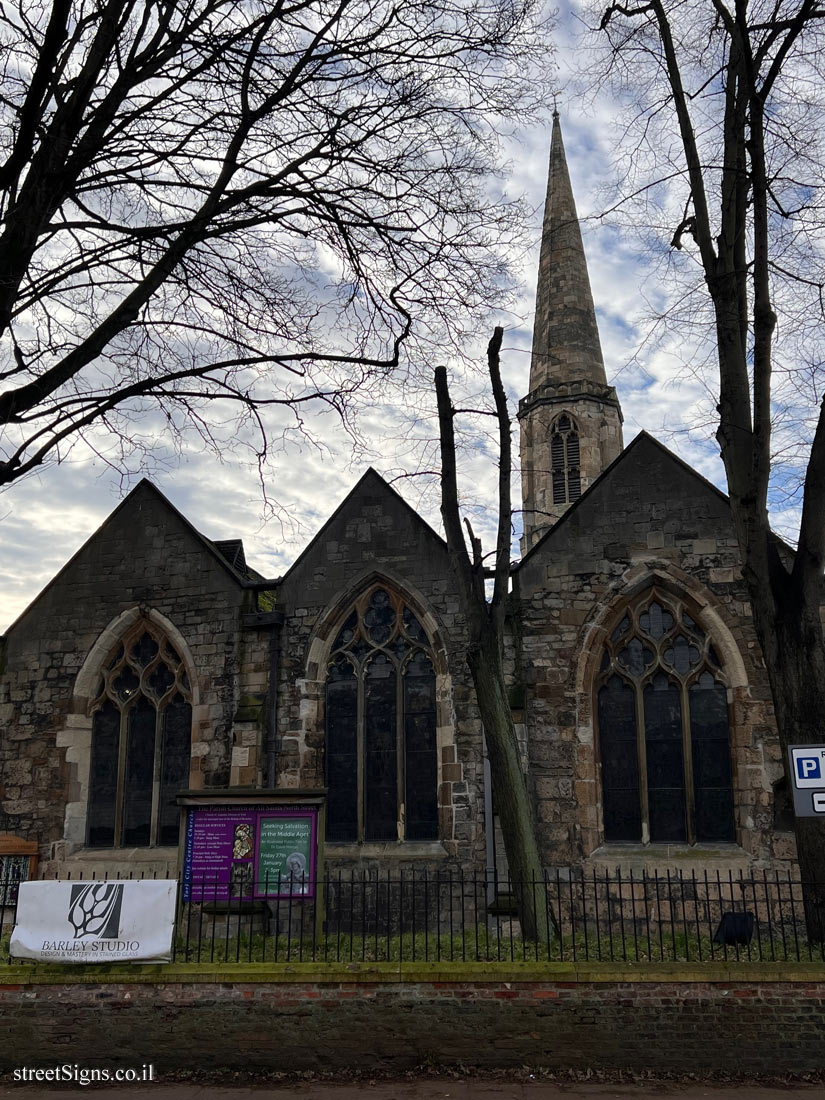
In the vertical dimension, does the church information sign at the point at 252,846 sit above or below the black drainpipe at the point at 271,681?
below

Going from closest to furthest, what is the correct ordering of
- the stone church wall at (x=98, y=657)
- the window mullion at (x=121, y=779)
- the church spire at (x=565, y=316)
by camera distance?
1. the stone church wall at (x=98, y=657)
2. the window mullion at (x=121, y=779)
3. the church spire at (x=565, y=316)

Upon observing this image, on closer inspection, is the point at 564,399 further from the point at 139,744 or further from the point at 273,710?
the point at 139,744

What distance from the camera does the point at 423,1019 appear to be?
7984mm

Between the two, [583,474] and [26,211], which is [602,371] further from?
[26,211]

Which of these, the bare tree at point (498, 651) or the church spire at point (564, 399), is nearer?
the bare tree at point (498, 651)

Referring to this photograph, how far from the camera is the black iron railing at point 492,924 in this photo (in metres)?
8.61

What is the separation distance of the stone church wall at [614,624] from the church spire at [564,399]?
1177cm

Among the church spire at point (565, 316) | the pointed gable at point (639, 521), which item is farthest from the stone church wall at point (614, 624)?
the church spire at point (565, 316)

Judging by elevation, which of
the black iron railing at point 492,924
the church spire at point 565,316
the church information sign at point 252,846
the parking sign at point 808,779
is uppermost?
the church spire at point 565,316

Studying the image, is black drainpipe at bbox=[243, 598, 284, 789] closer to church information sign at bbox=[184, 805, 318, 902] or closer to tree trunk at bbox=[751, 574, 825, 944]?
church information sign at bbox=[184, 805, 318, 902]

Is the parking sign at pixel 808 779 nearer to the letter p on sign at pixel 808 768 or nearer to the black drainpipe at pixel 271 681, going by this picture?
the letter p on sign at pixel 808 768

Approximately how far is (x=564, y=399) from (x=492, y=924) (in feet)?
58.0

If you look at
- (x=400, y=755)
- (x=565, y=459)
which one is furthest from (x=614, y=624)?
(x=565, y=459)

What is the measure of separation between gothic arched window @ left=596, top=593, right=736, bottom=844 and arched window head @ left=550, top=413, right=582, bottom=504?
12999 millimetres
